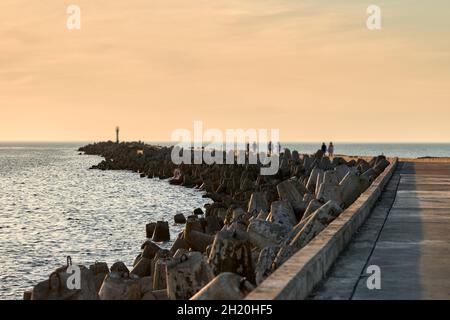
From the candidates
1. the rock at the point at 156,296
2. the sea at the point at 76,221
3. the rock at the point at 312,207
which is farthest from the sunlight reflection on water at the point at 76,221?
the rock at the point at 156,296

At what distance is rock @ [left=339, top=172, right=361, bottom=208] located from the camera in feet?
49.0

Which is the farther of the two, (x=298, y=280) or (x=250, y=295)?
(x=298, y=280)

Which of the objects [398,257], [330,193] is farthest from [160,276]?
[330,193]

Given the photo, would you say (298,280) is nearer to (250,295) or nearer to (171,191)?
(250,295)

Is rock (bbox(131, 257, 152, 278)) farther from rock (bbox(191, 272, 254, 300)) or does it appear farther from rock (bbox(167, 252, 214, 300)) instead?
rock (bbox(191, 272, 254, 300))

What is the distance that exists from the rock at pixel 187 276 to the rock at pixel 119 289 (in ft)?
1.44

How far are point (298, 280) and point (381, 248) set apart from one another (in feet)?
10.1

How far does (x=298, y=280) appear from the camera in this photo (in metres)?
6.22

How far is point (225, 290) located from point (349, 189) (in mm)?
9604

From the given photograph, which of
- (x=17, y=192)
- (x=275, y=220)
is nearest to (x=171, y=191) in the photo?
(x=17, y=192)

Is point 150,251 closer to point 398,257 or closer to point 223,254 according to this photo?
point 223,254

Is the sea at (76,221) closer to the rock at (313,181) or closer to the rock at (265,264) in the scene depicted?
the rock at (313,181)

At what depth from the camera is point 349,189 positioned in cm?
1519

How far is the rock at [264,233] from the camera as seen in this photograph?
11.1 meters
